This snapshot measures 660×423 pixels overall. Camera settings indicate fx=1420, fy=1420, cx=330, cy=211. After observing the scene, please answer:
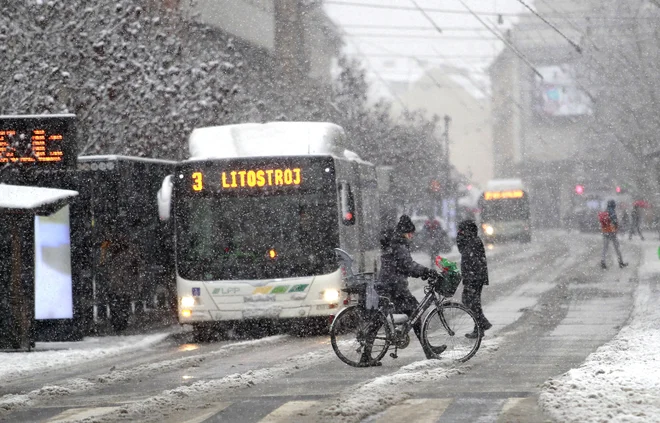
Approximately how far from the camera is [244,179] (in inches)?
784

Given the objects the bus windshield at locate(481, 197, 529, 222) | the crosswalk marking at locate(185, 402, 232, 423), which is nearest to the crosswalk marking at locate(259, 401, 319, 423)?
the crosswalk marking at locate(185, 402, 232, 423)

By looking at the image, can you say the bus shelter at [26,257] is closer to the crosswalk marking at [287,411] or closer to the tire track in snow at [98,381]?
the tire track in snow at [98,381]

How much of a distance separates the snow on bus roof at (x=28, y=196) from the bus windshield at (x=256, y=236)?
1.78m

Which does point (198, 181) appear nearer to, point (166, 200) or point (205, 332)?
point (166, 200)

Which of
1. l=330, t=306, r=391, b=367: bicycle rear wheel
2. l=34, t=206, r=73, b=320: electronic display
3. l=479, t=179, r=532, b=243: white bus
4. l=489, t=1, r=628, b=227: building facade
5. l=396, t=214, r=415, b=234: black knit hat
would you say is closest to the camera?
l=330, t=306, r=391, b=367: bicycle rear wheel

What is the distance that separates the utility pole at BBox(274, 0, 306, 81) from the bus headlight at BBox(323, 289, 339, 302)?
3687cm

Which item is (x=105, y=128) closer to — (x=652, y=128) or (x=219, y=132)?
(x=219, y=132)

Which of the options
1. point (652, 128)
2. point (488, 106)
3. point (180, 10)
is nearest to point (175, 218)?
point (180, 10)

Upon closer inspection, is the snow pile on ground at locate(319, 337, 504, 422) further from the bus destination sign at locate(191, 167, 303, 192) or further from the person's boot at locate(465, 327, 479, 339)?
the bus destination sign at locate(191, 167, 303, 192)

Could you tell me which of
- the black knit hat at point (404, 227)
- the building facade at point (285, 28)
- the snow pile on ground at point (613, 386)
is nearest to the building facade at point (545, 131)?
the building facade at point (285, 28)

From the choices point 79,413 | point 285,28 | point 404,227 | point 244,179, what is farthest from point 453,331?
point 285,28

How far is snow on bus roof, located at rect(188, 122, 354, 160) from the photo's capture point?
66.6ft

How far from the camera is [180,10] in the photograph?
3528 cm

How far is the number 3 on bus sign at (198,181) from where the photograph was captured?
19.9m
